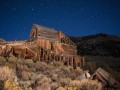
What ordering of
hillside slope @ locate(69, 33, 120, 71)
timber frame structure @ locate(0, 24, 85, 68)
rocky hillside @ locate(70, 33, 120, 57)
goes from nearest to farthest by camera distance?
timber frame structure @ locate(0, 24, 85, 68) → hillside slope @ locate(69, 33, 120, 71) → rocky hillside @ locate(70, 33, 120, 57)

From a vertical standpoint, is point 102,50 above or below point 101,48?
below

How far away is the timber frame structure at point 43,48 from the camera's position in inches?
1034

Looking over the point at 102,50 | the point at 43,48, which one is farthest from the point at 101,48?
the point at 43,48

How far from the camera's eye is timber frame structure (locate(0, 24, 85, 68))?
86.2ft

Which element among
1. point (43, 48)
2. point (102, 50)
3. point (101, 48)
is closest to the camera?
point (43, 48)

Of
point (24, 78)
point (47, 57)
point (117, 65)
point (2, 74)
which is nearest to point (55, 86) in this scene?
point (24, 78)

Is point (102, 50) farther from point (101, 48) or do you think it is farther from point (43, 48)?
point (43, 48)

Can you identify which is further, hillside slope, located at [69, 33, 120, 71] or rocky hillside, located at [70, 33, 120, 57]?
rocky hillside, located at [70, 33, 120, 57]

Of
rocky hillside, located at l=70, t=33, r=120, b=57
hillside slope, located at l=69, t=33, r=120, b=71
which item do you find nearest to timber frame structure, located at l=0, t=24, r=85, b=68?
hillside slope, located at l=69, t=33, r=120, b=71

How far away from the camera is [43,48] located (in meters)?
27.2

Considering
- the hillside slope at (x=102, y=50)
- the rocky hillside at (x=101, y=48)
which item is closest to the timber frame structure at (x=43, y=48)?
the hillside slope at (x=102, y=50)

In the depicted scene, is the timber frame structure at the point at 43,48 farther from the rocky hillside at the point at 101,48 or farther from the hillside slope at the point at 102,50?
the rocky hillside at the point at 101,48

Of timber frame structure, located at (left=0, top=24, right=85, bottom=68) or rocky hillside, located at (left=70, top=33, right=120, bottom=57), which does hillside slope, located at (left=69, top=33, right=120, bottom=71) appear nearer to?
rocky hillside, located at (left=70, top=33, right=120, bottom=57)

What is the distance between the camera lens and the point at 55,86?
10.8m
